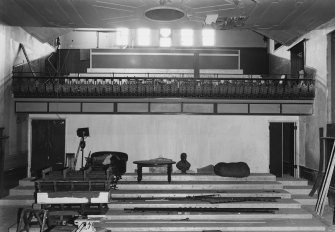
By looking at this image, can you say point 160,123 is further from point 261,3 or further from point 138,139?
point 261,3

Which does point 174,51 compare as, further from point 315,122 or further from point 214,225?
point 214,225

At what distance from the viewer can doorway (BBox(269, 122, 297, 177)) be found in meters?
13.3

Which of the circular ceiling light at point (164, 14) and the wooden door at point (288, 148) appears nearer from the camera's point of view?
the circular ceiling light at point (164, 14)

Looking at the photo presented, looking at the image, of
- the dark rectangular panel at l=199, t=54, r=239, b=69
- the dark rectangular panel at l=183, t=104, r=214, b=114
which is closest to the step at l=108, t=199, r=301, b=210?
the dark rectangular panel at l=183, t=104, r=214, b=114

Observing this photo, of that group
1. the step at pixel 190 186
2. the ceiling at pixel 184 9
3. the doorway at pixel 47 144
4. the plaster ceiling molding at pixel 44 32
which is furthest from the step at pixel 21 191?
the plaster ceiling molding at pixel 44 32

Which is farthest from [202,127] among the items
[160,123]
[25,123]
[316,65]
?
[25,123]

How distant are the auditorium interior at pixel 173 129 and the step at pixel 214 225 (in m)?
0.03

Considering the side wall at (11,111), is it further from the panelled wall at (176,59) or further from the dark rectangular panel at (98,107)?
the panelled wall at (176,59)

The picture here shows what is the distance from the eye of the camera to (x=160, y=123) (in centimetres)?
1307

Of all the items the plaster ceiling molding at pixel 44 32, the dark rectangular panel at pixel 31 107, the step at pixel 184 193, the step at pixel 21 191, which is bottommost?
the step at pixel 21 191

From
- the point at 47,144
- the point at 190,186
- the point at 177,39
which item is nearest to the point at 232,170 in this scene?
the point at 190,186

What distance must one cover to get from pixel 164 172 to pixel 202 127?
7.30 feet

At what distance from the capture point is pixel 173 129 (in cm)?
1307

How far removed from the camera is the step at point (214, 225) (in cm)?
765
